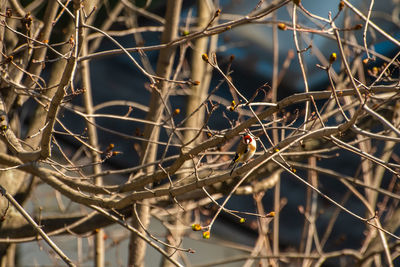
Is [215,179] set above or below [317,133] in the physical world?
below

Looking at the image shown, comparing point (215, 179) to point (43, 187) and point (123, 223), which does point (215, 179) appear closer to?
Result: point (123, 223)

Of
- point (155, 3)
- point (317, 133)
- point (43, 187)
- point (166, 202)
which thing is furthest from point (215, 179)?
point (43, 187)

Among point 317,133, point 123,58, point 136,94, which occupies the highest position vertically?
point 123,58

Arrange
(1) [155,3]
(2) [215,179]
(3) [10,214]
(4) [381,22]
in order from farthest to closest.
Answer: (1) [155,3] < (4) [381,22] < (3) [10,214] < (2) [215,179]

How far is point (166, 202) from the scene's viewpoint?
293 cm

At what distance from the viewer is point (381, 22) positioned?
4289 mm

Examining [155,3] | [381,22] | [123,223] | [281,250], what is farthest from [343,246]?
[123,223]

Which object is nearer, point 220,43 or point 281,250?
point 220,43

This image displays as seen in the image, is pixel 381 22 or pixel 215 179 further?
pixel 381 22

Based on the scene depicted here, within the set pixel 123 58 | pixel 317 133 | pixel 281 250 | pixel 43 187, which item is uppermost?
pixel 123 58

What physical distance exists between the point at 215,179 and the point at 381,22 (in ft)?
9.88

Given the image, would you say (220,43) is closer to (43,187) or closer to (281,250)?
(281,250)

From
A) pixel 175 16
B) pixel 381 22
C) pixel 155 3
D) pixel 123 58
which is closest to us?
pixel 175 16

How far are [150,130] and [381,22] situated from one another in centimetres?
248
